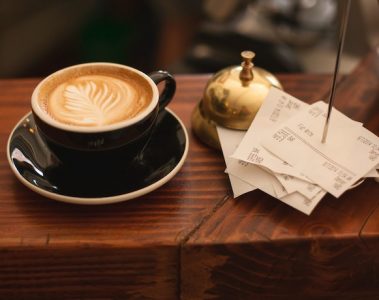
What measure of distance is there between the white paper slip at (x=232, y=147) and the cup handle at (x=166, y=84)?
84 millimetres

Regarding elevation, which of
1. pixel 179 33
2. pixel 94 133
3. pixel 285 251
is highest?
pixel 94 133

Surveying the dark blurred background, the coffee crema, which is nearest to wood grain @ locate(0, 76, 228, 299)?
the coffee crema

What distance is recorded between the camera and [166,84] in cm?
71

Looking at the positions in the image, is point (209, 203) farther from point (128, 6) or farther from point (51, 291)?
point (128, 6)

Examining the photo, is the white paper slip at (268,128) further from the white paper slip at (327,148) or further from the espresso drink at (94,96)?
the espresso drink at (94,96)

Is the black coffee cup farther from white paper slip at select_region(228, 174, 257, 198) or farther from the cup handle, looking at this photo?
white paper slip at select_region(228, 174, 257, 198)

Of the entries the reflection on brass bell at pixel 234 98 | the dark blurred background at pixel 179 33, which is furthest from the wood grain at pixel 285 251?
the dark blurred background at pixel 179 33

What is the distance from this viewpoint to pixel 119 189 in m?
0.62

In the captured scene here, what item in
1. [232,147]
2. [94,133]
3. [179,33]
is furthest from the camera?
[179,33]

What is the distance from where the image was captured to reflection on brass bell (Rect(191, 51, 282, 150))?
0.71 m

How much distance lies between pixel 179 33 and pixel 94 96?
1687 mm

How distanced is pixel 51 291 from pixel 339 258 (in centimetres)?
35

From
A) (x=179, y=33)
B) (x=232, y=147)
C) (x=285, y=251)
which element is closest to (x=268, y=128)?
(x=232, y=147)

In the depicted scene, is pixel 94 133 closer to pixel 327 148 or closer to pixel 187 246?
pixel 187 246
